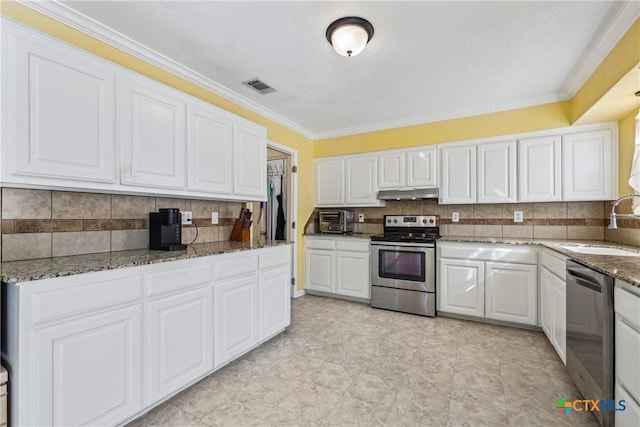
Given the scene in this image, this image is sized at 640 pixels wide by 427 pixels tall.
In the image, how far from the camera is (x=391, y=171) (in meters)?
4.02

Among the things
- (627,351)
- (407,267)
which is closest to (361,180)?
(407,267)

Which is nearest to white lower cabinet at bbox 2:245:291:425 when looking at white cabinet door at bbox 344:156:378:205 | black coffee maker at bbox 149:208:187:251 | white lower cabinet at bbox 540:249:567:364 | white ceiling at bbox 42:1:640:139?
black coffee maker at bbox 149:208:187:251

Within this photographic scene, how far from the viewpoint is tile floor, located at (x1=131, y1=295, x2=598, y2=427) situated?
5.72 feet

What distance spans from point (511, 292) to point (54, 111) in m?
3.99

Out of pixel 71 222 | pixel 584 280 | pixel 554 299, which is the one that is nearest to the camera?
pixel 584 280

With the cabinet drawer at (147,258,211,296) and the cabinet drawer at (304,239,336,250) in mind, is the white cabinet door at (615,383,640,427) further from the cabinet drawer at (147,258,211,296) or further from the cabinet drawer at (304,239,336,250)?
the cabinet drawer at (304,239,336,250)

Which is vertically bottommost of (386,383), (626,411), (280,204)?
(386,383)

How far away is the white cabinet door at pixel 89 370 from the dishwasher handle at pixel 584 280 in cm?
256

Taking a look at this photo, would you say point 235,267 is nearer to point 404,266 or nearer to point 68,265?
point 68,265

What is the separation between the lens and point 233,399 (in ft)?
6.24

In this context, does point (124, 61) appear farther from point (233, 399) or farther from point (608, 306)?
point (608, 306)

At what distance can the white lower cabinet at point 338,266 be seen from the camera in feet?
13.0

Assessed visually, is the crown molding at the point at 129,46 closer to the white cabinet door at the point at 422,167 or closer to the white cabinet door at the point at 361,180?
the white cabinet door at the point at 361,180

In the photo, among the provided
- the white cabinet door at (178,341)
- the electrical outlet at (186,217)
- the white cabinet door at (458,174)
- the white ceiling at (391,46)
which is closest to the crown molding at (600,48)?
the white ceiling at (391,46)
